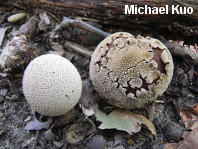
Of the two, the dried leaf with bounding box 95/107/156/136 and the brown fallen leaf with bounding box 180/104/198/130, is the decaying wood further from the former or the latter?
the dried leaf with bounding box 95/107/156/136

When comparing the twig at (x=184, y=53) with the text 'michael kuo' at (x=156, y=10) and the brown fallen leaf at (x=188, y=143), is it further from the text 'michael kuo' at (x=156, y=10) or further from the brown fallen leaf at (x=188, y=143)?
the brown fallen leaf at (x=188, y=143)

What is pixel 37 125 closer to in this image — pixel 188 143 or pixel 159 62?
pixel 159 62

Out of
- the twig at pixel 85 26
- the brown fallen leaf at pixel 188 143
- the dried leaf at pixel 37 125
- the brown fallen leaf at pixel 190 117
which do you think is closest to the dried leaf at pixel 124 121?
the brown fallen leaf at pixel 188 143

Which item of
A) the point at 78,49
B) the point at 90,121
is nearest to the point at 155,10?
the point at 78,49

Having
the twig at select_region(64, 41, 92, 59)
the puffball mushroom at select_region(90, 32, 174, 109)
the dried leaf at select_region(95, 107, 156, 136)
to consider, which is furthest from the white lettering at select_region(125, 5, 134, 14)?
the dried leaf at select_region(95, 107, 156, 136)

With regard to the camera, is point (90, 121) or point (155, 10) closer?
point (90, 121)

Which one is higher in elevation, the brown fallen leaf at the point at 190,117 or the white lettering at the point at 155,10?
the white lettering at the point at 155,10
